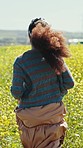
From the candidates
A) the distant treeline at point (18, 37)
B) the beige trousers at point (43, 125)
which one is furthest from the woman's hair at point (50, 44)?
the distant treeline at point (18, 37)

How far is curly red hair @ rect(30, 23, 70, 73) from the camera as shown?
486cm

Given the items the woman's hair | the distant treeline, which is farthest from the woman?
the distant treeline

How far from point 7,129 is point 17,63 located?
0.81 meters

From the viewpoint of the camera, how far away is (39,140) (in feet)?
16.5

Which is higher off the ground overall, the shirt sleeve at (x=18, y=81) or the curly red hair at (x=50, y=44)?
the curly red hair at (x=50, y=44)

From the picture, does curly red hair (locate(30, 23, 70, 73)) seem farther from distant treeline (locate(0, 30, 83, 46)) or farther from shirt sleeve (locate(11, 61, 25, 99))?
distant treeline (locate(0, 30, 83, 46))

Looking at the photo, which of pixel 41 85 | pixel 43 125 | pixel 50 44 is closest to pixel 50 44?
pixel 50 44

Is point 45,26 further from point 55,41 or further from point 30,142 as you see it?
point 30,142

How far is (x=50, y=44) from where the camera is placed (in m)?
4.88

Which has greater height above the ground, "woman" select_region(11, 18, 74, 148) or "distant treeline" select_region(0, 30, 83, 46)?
"woman" select_region(11, 18, 74, 148)

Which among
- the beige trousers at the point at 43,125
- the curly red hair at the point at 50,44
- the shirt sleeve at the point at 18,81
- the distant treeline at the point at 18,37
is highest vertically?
the curly red hair at the point at 50,44

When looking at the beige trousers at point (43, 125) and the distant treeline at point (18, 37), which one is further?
the distant treeline at point (18, 37)

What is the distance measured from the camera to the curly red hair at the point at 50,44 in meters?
4.86

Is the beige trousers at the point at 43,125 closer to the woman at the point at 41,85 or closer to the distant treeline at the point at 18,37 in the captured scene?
the woman at the point at 41,85
